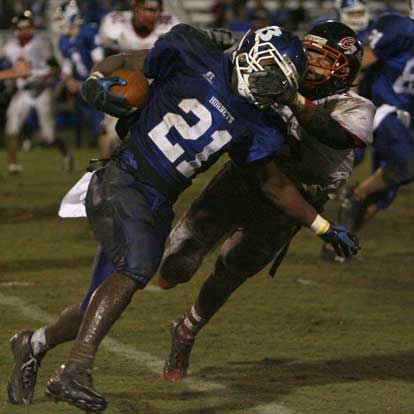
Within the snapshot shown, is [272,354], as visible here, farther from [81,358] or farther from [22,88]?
[22,88]

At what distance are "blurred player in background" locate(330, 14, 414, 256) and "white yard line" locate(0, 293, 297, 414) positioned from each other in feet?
8.51

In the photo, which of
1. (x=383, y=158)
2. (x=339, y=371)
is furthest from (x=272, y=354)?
(x=383, y=158)

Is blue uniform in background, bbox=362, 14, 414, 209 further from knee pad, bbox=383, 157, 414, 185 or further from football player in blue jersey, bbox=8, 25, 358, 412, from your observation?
football player in blue jersey, bbox=8, 25, 358, 412

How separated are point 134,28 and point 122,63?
6.19 metres

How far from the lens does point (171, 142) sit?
14.8 feet

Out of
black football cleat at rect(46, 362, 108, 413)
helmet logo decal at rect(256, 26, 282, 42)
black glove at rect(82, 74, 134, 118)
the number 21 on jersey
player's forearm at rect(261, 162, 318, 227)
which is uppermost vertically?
helmet logo decal at rect(256, 26, 282, 42)

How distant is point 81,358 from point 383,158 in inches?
180

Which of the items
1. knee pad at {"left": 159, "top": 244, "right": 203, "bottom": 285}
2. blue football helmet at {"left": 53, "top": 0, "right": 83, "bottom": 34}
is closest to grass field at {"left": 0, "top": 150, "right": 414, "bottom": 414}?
knee pad at {"left": 159, "top": 244, "right": 203, "bottom": 285}

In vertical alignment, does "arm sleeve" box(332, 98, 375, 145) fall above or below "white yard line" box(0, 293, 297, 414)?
above

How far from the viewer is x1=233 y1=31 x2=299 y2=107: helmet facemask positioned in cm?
445

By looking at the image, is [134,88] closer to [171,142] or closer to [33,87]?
[171,142]

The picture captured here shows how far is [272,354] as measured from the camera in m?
5.67

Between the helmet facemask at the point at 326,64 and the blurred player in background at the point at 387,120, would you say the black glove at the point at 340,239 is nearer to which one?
the helmet facemask at the point at 326,64

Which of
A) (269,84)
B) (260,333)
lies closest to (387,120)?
(260,333)
